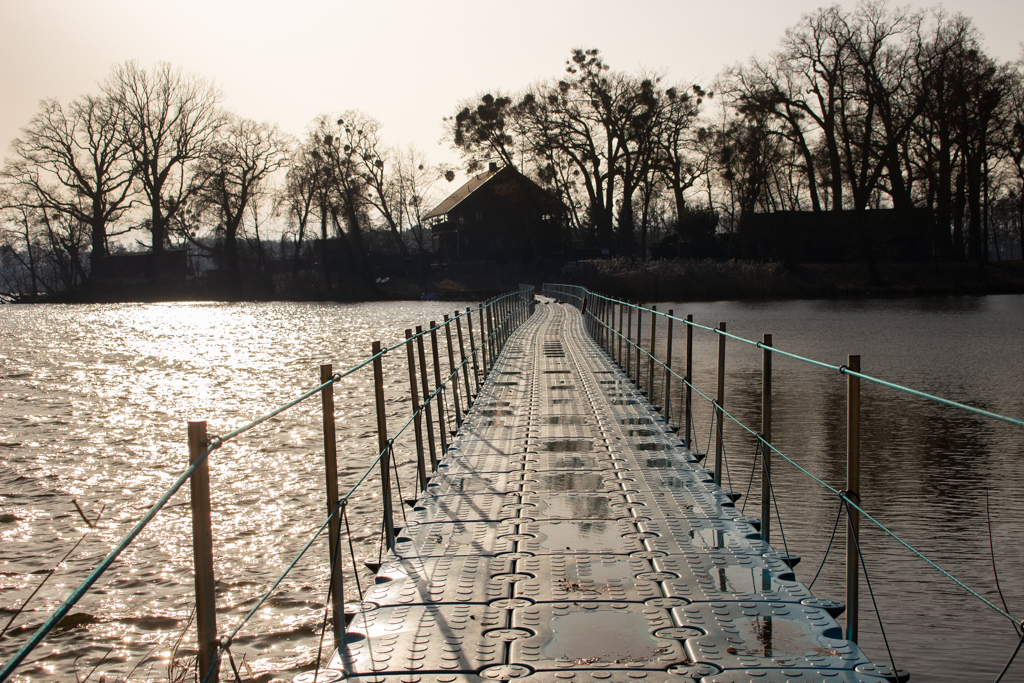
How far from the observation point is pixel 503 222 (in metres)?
61.2

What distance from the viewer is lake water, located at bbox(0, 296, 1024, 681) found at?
5.20 meters

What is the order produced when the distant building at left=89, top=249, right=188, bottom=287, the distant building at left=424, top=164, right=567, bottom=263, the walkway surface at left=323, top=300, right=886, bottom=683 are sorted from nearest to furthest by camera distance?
the walkway surface at left=323, top=300, right=886, bottom=683, the distant building at left=424, top=164, right=567, bottom=263, the distant building at left=89, top=249, right=188, bottom=287

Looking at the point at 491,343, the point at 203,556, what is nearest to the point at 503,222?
the point at 491,343

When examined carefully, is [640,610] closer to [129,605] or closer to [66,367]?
[129,605]

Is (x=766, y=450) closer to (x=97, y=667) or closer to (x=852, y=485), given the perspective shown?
(x=852, y=485)

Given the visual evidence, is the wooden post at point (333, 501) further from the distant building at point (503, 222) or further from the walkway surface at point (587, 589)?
the distant building at point (503, 222)

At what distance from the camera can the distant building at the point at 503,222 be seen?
56.0 metres

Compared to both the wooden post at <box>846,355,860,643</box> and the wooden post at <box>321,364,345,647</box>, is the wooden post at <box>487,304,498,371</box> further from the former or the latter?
the wooden post at <box>846,355,860,643</box>

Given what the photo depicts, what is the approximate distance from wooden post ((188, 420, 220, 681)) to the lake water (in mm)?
2028

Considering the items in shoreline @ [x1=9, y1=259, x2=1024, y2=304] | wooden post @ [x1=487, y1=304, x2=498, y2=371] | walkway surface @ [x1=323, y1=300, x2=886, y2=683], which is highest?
shoreline @ [x1=9, y1=259, x2=1024, y2=304]

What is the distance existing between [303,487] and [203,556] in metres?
6.50

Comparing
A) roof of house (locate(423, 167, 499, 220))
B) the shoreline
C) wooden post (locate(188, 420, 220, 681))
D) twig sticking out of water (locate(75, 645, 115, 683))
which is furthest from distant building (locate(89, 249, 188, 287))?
wooden post (locate(188, 420, 220, 681))

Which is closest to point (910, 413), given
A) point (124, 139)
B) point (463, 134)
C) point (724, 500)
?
point (724, 500)

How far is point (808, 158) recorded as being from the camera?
5081cm
